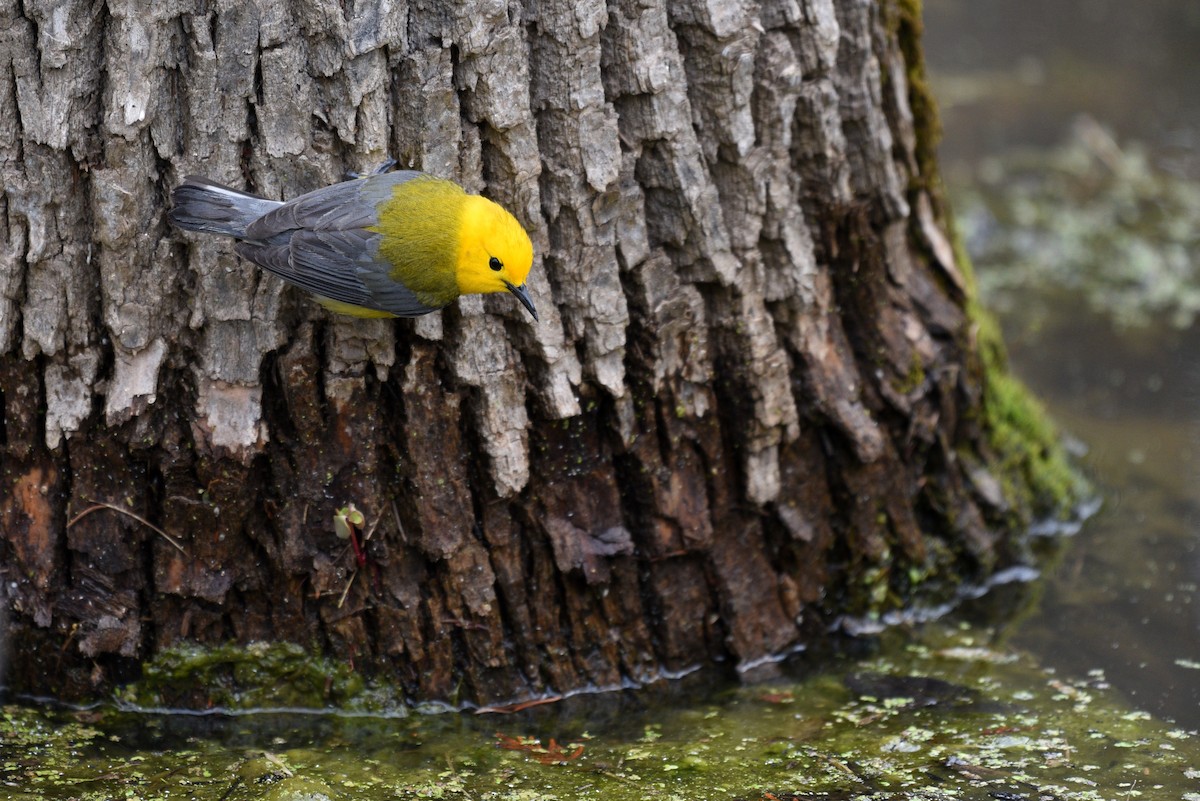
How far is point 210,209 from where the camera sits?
114 inches

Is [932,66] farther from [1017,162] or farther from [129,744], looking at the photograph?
[129,744]

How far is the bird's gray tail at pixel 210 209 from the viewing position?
9.47ft

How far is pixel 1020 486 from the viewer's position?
4.44 metres

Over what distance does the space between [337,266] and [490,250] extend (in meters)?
0.38

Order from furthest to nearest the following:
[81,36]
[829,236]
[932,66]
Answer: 1. [932,66]
2. [829,236]
3. [81,36]

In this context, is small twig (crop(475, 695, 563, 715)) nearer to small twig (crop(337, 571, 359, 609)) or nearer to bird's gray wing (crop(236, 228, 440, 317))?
small twig (crop(337, 571, 359, 609))

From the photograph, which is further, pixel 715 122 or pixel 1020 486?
pixel 1020 486

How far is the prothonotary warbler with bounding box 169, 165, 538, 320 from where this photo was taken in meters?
2.94

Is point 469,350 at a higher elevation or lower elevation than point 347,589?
higher

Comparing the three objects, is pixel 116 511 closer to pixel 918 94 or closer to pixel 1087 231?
pixel 918 94

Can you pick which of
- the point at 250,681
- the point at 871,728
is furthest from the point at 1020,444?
the point at 250,681

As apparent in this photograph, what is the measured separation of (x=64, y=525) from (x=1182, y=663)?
130 inches

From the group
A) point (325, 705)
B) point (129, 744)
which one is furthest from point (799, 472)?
point (129, 744)

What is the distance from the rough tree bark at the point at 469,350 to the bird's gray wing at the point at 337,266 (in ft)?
0.53
